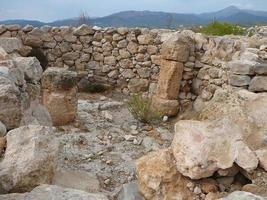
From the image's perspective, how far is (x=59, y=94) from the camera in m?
6.76

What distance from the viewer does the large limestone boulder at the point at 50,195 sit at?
2.88 m

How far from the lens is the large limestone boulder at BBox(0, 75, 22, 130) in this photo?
371 centimetres

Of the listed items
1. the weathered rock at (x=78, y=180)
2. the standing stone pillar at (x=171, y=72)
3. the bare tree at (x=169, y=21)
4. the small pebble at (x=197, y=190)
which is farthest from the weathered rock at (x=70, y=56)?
the small pebble at (x=197, y=190)

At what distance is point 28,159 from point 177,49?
15.5 ft

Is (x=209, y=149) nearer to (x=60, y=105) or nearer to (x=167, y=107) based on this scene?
(x=60, y=105)

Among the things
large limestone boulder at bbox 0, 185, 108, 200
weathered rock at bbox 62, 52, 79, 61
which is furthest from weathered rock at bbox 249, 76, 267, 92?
weathered rock at bbox 62, 52, 79, 61

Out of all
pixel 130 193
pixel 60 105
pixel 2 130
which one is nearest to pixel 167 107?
pixel 60 105

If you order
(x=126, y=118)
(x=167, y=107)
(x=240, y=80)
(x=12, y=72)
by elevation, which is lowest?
(x=126, y=118)

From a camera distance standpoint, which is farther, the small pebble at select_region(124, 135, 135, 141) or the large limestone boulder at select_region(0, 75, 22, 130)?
the small pebble at select_region(124, 135, 135, 141)

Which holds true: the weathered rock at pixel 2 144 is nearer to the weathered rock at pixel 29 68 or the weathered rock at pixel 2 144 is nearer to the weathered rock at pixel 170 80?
the weathered rock at pixel 29 68

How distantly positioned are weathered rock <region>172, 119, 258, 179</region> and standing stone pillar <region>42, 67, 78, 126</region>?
3.42 m

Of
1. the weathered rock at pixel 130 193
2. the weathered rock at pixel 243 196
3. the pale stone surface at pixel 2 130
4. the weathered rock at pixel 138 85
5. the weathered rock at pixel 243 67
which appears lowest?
the weathered rock at pixel 138 85

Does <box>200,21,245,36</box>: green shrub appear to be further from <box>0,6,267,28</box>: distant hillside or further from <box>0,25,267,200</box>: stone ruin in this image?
<box>0,25,267,200</box>: stone ruin

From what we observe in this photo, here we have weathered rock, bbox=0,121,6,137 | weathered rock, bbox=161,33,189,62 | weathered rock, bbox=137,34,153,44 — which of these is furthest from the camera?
weathered rock, bbox=137,34,153,44
